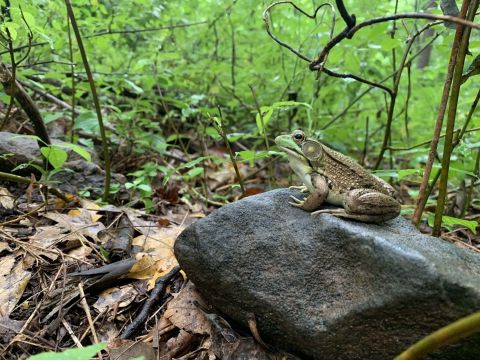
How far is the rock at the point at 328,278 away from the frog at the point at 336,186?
0.39 ft

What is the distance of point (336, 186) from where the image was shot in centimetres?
307

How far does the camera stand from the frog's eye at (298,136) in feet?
10.6

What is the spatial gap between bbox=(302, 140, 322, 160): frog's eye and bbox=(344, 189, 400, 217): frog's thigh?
0.53 m

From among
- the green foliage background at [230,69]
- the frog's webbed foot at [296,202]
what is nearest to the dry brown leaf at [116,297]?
the frog's webbed foot at [296,202]

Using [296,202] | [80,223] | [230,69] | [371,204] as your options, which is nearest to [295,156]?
[296,202]

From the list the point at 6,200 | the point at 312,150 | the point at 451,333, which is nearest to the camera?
the point at 451,333

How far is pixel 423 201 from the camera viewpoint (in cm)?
314

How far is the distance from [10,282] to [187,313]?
4.61 feet

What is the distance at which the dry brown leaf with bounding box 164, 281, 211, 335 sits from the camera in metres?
2.71

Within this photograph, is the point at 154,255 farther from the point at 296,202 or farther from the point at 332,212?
the point at 332,212

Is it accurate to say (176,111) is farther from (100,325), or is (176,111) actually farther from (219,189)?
(100,325)

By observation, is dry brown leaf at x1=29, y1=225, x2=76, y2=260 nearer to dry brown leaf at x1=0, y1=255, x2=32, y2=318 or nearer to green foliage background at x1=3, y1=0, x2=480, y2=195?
dry brown leaf at x1=0, y1=255, x2=32, y2=318

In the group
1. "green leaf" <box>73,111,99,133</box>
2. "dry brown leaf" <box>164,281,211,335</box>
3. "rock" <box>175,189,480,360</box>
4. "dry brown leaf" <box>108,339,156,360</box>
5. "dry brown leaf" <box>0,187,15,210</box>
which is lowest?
"dry brown leaf" <box>108,339,156,360</box>

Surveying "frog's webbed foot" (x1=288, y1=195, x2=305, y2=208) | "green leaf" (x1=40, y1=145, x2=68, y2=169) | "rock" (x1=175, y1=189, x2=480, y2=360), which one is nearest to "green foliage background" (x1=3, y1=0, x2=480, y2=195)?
"green leaf" (x1=40, y1=145, x2=68, y2=169)
